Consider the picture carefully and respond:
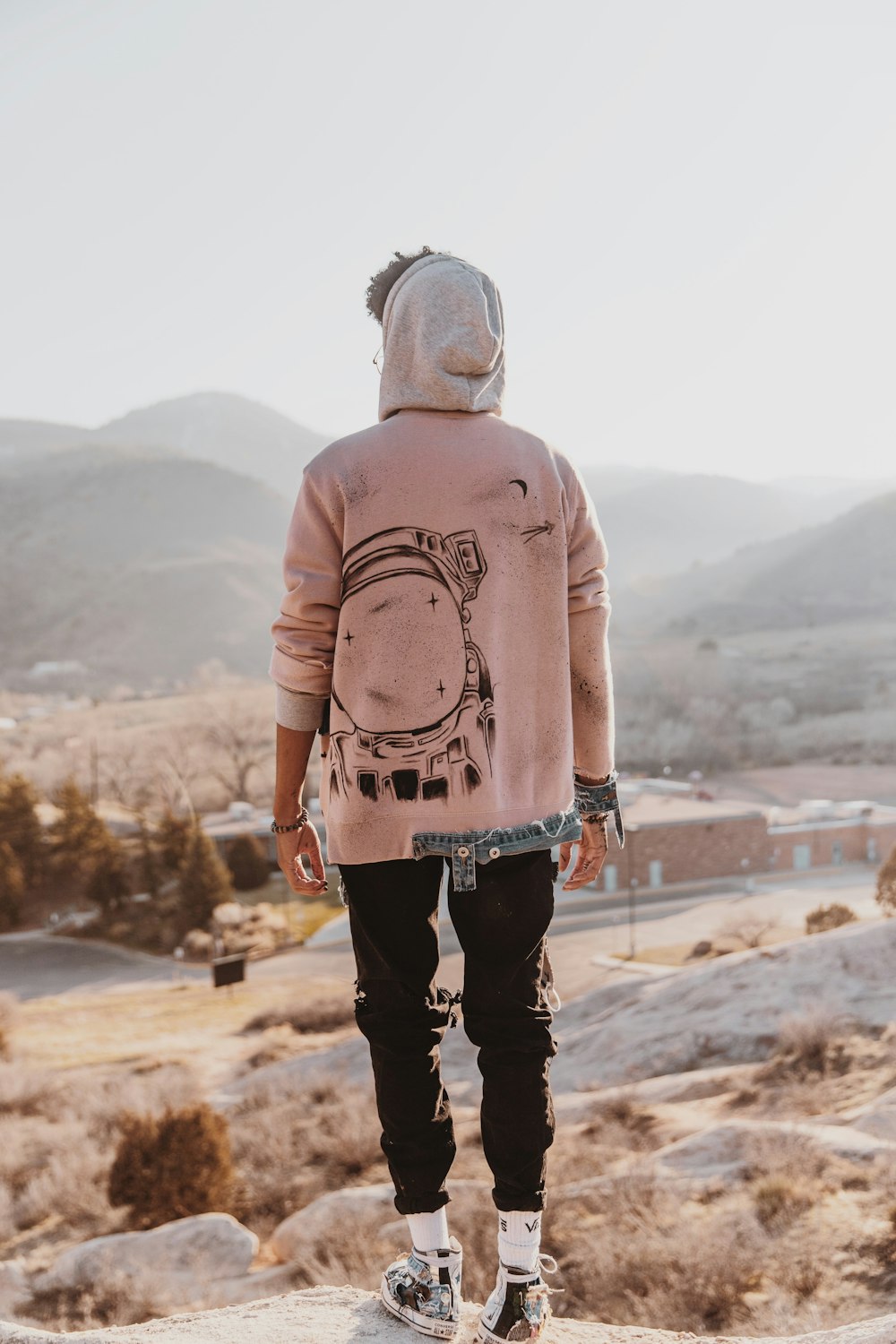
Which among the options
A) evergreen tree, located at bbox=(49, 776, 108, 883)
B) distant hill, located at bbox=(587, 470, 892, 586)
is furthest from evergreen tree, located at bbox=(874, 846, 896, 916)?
distant hill, located at bbox=(587, 470, 892, 586)

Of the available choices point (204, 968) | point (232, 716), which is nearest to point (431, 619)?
point (204, 968)

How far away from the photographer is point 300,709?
189cm

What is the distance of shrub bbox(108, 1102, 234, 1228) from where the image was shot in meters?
11.7

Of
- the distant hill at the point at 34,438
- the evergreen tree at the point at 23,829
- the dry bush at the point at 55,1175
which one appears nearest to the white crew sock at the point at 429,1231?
the dry bush at the point at 55,1175

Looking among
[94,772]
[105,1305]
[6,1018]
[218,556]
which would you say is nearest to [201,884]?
[6,1018]

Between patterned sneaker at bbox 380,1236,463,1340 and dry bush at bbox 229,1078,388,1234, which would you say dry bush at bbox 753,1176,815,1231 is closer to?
patterned sneaker at bbox 380,1236,463,1340

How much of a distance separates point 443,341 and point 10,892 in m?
40.8

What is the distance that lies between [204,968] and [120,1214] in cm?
2319

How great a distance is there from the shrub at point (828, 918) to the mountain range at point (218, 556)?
162ft

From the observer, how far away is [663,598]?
333 feet

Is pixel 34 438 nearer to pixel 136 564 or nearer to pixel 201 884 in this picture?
pixel 136 564

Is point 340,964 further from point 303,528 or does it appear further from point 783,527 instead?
point 783,527

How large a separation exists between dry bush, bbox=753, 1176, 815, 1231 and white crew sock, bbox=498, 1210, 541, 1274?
3.86 m

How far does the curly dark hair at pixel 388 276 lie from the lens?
196cm
